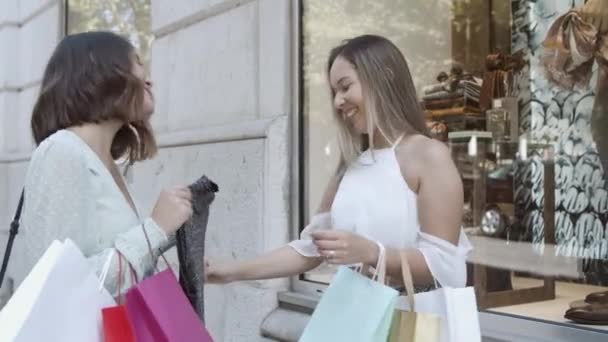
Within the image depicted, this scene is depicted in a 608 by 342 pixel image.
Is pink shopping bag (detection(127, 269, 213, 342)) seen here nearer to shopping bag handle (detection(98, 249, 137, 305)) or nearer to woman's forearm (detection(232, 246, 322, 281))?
shopping bag handle (detection(98, 249, 137, 305))

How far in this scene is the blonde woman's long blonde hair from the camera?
195 cm

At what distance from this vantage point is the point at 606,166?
4.26 metres

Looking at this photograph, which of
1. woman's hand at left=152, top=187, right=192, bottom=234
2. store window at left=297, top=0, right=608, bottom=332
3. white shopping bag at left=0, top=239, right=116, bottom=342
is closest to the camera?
white shopping bag at left=0, top=239, right=116, bottom=342

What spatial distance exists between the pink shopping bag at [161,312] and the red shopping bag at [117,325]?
0.02 metres

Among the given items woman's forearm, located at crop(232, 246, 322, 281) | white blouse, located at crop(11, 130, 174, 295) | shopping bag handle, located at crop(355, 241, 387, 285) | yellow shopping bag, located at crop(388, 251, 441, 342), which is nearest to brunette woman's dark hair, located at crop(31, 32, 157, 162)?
white blouse, located at crop(11, 130, 174, 295)

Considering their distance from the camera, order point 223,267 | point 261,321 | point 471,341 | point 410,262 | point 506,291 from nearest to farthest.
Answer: point 471,341 < point 410,262 < point 223,267 < point 506,291 < point 261,321

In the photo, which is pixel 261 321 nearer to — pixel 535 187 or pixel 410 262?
pixel 535 187

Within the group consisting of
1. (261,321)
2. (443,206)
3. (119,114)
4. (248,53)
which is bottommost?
(261,321)

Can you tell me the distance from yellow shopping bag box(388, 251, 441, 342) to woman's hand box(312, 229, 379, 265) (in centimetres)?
12

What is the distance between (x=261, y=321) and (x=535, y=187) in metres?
2.10

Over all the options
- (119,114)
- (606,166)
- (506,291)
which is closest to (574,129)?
(606,166)

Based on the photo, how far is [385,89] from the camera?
196 centimetres

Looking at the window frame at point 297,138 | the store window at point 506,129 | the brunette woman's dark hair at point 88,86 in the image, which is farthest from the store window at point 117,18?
the brunette woman's dark hair at point 88,86

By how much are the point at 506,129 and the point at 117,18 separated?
13.1ft
